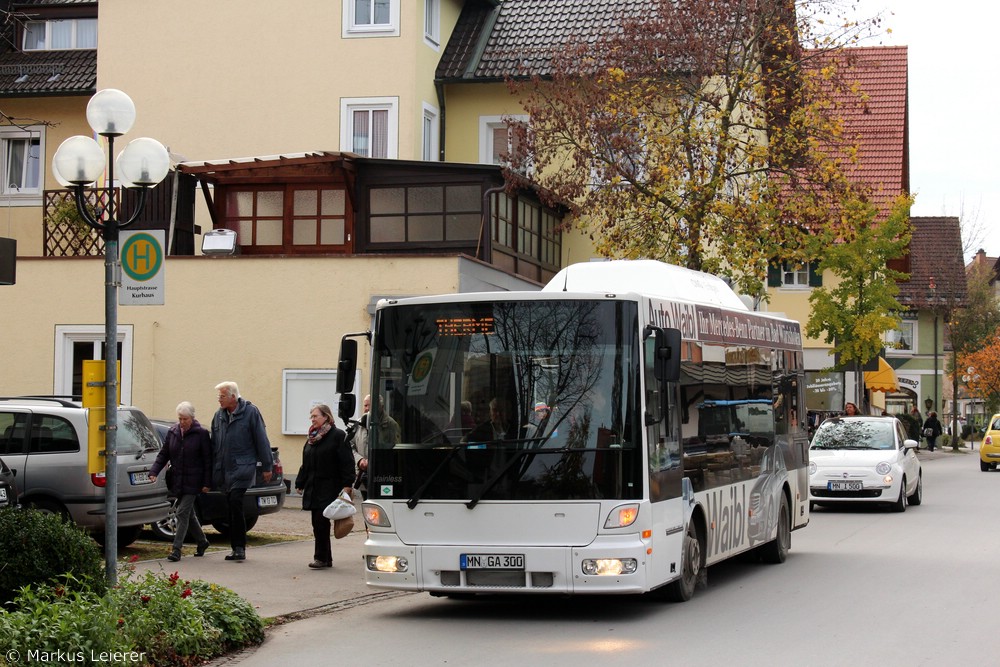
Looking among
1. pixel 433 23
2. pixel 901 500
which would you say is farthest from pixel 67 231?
pixel 901 500

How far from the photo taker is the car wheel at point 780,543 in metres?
16.4

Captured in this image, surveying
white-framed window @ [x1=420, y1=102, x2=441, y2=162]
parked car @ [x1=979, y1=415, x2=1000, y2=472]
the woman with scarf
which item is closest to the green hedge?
the woman with scarf

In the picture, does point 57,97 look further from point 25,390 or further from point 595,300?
point 595,300

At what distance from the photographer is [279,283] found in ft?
86.3

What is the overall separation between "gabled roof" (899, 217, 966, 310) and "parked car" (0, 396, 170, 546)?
4931cm

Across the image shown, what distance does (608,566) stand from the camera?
36.8 ft

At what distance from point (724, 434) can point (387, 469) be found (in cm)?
388

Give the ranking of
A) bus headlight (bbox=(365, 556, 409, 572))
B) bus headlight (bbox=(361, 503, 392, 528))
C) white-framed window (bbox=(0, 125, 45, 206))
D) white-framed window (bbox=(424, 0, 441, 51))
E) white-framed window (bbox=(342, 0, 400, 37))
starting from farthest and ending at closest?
white-framed window (bbox=(0, 125, 45, 206)) → white-framed window (bbox=(424, 0, 441, 51)) → white-framed window (bbox=(342, 0, 400, 37)) → bus headlight (bbox=(361, 503, 392, 528)) → bus headlight (bbox=(365, 556, 409, 572))

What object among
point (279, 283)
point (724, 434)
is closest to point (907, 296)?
point (279, 283)

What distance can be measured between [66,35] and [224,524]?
71.8ft

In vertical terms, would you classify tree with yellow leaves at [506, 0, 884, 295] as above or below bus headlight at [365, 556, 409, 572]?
above

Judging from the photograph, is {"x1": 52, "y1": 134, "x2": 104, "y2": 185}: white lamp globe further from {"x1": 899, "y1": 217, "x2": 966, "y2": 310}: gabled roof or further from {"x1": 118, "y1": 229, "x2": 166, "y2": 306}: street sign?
{"x1": 899, "y1": 217, "x2": 966, "y2": 310}: gabled roof

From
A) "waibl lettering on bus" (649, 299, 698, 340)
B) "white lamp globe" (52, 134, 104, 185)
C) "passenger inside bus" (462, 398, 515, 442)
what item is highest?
"white lamp globe" (52, 134, 104, 185)

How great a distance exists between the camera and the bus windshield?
1142 cm
